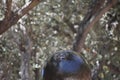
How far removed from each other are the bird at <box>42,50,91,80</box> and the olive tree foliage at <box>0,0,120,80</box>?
224 inches

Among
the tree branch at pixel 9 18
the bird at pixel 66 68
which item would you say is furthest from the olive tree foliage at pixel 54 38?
the bird at pixel 66 68

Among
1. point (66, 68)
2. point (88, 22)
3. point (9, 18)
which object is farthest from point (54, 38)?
point (66, 68)

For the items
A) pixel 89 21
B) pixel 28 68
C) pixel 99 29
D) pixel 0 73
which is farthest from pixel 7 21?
pixel 0 73

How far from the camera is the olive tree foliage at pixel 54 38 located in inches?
384

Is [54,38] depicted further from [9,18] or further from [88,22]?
[9,18]

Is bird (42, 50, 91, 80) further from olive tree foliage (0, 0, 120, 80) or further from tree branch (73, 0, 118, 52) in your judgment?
olive tree foliage (0, 0, 120, 80)

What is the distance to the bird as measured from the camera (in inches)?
81.1

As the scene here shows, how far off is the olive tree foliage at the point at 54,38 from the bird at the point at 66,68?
18.6ft

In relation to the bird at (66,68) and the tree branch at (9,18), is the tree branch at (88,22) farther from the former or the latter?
the bird at (66,68)

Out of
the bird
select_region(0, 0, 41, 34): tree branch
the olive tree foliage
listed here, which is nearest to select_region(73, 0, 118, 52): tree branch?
the olive tree foliage

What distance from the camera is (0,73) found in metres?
11.6

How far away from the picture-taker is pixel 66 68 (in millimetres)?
2082

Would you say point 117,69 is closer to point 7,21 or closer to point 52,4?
point 52,4

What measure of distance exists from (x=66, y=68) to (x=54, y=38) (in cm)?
1203
